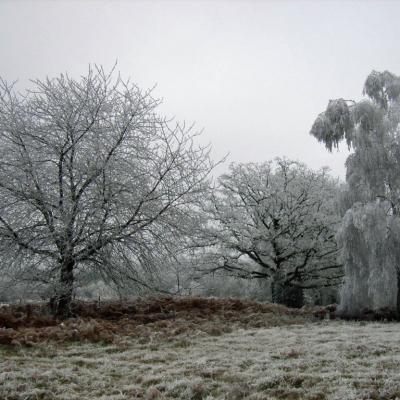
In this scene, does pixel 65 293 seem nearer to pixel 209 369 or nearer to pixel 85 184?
pixel 85 184

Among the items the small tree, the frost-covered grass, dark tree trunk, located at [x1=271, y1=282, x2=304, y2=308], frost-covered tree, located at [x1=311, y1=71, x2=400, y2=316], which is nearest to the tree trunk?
the small tree

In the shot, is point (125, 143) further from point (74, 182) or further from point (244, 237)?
point (244, 237)

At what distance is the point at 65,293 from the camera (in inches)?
385

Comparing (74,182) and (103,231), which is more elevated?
(74,182)

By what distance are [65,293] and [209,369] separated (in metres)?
4.94

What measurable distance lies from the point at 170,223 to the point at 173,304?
283cm

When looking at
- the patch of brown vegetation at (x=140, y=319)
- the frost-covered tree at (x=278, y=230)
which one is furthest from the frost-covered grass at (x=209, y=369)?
the frost-covered tree at (x=278, y=230)

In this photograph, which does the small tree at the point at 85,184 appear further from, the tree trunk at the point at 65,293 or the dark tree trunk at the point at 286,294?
the dark tree trunk at the point at 286,294

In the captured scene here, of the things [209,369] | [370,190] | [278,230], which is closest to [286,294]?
[278,230]

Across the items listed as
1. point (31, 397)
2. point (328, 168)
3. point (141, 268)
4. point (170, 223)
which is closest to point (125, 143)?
point (170, 223)

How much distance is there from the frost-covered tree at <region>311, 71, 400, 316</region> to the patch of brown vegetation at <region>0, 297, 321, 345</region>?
181 centimetres

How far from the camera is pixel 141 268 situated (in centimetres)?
1138

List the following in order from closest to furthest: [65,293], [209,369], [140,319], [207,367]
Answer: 1. [209,369]
2. [207,367]
3. [65,293]
4. [140,319]

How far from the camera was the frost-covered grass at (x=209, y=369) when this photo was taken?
5.00 meters
